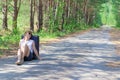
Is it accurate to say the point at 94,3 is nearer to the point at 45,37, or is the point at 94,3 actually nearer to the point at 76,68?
the point at 45,37

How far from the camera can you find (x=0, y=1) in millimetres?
29516

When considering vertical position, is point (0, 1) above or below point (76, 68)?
above

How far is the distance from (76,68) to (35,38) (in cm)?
267

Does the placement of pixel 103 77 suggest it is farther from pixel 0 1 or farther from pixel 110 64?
pixel 0 1

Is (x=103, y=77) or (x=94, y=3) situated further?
(x=94, y=3)

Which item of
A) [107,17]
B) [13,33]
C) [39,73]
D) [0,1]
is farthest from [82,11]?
[107,17]

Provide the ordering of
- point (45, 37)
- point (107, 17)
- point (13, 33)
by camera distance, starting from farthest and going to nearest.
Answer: point (107, 17) → point (45, 37) → point (13, 33)

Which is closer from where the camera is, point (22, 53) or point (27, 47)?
point (22, 53)

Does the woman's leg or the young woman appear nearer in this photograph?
the woman's leg

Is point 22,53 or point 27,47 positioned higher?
point 27,47

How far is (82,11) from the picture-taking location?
241 ft

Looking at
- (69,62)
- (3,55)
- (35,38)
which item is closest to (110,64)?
(69,62)

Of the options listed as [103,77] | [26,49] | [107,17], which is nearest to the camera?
[103,77]

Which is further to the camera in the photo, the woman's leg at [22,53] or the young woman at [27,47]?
the young woman at [27,47]
